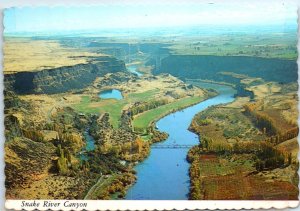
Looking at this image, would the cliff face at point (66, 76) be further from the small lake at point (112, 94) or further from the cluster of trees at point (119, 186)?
the cluster of trees at point (119, 186)

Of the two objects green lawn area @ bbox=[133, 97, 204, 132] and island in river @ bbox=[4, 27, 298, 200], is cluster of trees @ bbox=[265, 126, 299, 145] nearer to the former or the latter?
island in river @ bbox=[4, 27, 298, 200]

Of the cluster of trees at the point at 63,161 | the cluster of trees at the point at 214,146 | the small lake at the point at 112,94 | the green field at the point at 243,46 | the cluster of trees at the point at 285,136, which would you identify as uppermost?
the green field at the point at 243,46

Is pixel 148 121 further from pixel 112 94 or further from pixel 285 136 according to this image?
pixel 285 136

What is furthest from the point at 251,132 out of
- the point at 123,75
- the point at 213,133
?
the point at 123,75

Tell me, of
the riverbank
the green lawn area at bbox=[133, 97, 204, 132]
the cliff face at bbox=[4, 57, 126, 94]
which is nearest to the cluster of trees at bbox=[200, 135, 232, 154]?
the riverbank

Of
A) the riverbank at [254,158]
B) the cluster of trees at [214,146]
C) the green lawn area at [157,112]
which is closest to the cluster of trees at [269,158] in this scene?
the riverbank at [254,158]

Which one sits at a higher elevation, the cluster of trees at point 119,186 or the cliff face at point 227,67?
the cliff face at point 227,67
